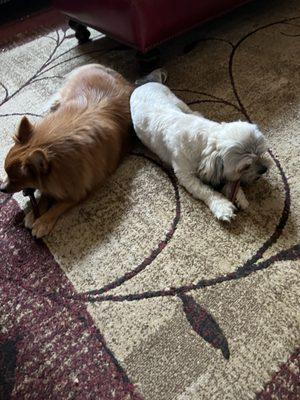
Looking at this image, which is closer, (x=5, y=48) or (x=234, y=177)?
(x=234, y=177)

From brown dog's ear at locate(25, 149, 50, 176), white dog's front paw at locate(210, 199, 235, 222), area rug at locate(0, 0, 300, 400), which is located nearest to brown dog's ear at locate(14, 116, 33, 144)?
brown dog's ear at locate(25, 149, 50, 176)

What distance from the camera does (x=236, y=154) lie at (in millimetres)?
1262

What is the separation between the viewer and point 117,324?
3.78 ft

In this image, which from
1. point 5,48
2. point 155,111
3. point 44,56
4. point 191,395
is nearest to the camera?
point 191,395

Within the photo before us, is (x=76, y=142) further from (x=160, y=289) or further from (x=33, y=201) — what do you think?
(x=160, y=289)

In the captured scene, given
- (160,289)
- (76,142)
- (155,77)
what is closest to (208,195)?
(160,289)

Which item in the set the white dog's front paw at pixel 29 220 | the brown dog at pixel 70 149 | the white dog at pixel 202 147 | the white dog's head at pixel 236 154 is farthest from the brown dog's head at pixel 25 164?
the white dog's head at pixel 236 154

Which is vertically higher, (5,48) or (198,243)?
(5,48)

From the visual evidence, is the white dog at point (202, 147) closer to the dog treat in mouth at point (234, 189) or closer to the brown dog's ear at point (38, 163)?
the dog treat in mouth at point (234, 189)

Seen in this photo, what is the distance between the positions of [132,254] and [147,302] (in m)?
0.20

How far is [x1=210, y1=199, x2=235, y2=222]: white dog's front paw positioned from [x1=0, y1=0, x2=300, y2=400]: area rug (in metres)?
0.03

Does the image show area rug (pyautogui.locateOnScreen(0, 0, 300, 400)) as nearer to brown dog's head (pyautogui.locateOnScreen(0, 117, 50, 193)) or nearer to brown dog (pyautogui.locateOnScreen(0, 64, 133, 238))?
brown dog (pyautogui.locateOnScreen(0, 64, 133, 238))

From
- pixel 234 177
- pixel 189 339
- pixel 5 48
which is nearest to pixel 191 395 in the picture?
pixel 189 339

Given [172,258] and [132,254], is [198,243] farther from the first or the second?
[132,254]
